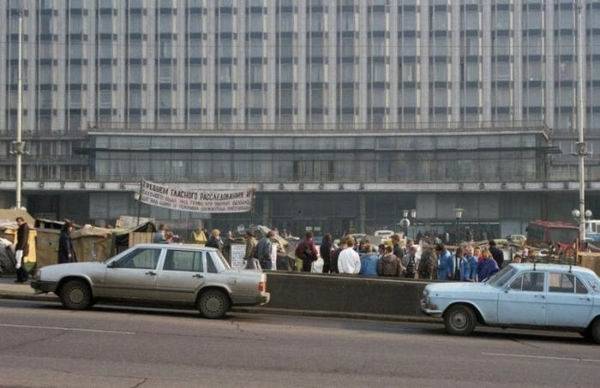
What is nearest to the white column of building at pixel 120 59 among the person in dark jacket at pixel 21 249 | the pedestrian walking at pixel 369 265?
the person in dark jacket at pixel 21 249

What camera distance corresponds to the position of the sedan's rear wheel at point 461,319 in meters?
16.0

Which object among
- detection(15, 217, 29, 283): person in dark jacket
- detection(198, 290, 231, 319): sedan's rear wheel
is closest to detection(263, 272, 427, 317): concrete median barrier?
detection(198, 290, 231, 319): sedan's rear wheel

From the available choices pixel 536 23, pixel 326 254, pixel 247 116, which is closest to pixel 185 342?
pixel 326 254

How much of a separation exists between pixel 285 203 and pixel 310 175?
3601mm

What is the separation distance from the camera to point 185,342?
12727 millimetres

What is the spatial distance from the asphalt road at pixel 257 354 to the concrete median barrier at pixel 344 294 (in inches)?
79.6

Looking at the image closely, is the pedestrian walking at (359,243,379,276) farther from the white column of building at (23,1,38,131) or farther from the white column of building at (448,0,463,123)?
the white column of building at (23,1,38,131)

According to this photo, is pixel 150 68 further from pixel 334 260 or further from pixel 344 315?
pixel 344 315

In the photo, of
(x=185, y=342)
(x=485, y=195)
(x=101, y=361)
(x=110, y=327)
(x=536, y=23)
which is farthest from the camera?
(x=536, y=23)

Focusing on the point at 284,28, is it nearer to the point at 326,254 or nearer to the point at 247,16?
the point at 247,16

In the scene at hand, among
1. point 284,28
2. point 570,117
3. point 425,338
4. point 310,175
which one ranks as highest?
point 284,28

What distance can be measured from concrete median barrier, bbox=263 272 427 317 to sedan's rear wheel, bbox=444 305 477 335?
2911 millimetres

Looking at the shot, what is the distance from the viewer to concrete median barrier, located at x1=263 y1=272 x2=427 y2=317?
62.4 feet

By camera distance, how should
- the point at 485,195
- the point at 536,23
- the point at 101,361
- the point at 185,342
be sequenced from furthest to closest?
the point at 536,23
the point at 485,195
the point at 185,342
the point at 101,361
